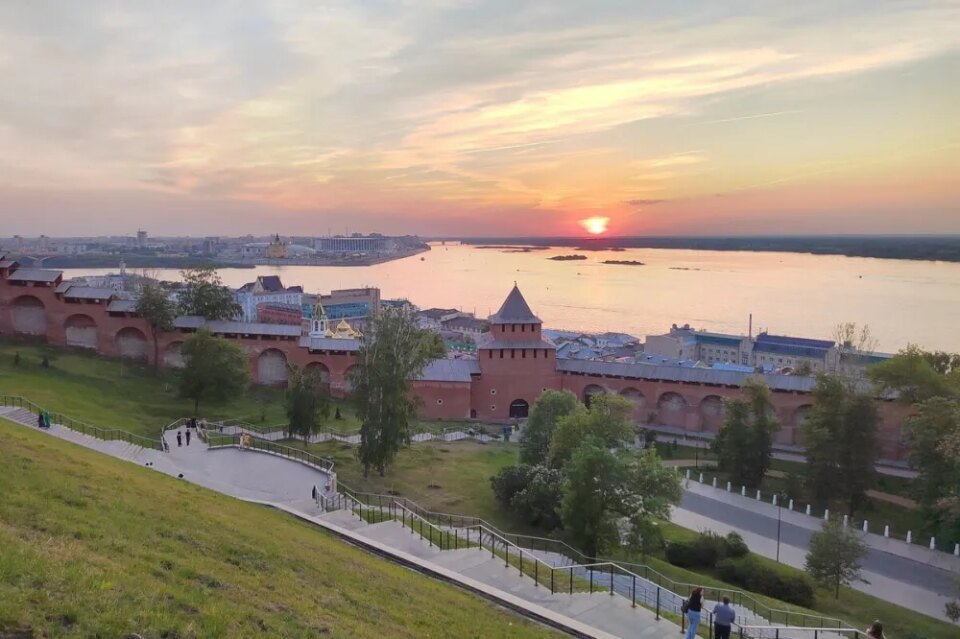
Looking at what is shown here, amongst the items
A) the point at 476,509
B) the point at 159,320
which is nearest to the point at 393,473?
the point at 476,509

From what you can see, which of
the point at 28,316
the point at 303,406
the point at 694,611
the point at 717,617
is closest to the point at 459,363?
the point at 303,406

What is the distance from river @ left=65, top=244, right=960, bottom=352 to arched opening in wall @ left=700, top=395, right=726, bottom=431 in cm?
4013

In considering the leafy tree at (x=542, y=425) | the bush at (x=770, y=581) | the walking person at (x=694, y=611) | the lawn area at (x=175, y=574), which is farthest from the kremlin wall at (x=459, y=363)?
the walking person at (x=694, y=611)

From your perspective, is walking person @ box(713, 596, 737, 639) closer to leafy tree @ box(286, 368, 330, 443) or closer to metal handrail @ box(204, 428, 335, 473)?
metal handrail @ box(204, 428, 335, 473)

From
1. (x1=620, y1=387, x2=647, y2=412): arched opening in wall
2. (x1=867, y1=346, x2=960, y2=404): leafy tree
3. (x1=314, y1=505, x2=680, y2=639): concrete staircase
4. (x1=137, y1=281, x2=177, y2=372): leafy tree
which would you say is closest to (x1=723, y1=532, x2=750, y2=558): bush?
(x1=314, y1=505, x2=680, y2=639): concrete staircase

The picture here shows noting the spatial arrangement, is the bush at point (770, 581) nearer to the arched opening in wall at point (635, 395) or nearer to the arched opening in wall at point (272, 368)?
the arched opening in wall at point (635, 395)

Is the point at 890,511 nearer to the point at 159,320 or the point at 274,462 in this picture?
the point at 274,462

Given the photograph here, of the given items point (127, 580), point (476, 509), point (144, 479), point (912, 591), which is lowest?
point (912, 591)

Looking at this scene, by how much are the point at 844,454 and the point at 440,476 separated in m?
13.4

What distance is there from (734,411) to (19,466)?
2202 cm

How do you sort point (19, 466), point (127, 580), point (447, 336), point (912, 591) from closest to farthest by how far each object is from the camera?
point (127, 580)
point (19, 466)
point (912, 591)
point (447, 336)

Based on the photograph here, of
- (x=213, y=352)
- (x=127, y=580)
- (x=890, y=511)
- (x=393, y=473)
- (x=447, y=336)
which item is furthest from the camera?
(x=447, y=336)

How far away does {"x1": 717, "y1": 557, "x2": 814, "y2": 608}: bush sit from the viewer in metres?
15.5

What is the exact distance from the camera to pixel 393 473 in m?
19.5
